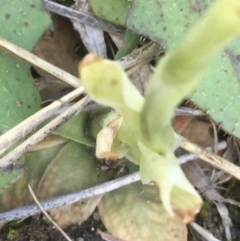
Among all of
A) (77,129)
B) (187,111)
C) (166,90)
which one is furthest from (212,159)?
(166,90)

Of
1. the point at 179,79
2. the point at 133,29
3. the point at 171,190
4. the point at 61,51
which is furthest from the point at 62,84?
the point at 179,79

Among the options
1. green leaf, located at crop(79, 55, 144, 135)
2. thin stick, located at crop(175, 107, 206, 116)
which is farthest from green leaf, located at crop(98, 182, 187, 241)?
green leaf, located at crop(79, 55, 144, 135)

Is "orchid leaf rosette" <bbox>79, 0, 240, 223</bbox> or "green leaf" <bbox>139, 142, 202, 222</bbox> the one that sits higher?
"orchid leaf rosette" <bbox>79, 0, 240, 223</bbox>

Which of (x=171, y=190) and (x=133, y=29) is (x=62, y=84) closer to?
(x=133, y=29)

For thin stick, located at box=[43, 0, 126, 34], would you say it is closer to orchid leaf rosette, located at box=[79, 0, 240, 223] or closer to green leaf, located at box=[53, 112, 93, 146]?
green leaf, located at box=[53, 112, 93, 146]

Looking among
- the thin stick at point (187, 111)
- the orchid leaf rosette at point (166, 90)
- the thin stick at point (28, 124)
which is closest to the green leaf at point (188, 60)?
the orchid leaf rosette at point (166, 90)

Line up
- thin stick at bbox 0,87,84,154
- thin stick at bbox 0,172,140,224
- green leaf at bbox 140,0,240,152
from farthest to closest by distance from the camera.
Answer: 1. thin stick at bbox 0,172,140,224
2. thin stick at bbox 0,87,84,154
3. green leaf at bbox 140,0,240,152

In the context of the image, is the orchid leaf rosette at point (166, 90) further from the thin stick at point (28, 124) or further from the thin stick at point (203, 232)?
the thin stick at point (203, 232)

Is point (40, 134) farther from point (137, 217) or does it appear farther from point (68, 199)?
point (137, 217)
